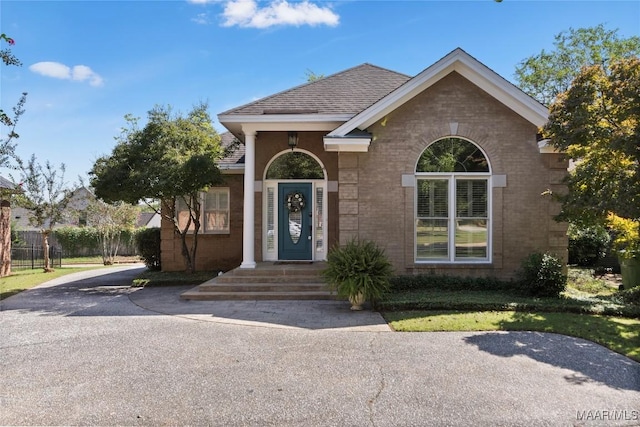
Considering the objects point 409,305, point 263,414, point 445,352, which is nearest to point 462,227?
point 409,305

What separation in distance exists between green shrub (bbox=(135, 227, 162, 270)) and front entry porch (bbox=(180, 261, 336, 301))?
6.20 meters

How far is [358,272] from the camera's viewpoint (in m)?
8.47

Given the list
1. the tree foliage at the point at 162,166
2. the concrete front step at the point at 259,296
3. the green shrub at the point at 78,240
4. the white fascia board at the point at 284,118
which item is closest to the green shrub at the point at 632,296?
the concrete front step at the point at 259,296

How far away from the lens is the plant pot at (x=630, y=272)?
1134 centimetres

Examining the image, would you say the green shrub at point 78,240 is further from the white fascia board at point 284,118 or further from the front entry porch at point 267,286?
the front entry porch at point 267,286

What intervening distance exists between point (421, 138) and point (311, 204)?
3757 millimetres

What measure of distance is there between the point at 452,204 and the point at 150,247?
35.7 ft

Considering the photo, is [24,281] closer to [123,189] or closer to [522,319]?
[123,189]

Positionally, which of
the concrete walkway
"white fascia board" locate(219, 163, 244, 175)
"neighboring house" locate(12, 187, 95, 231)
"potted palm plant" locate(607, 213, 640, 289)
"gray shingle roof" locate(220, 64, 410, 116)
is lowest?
the concrete walkway

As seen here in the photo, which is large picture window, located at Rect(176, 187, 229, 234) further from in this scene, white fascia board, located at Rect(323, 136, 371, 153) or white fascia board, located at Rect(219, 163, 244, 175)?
white fascia board, located at Rect(323, 136, 371, 153)

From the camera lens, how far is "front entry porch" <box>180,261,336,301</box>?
9.97 m

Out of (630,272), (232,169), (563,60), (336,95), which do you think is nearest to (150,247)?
(232,169)

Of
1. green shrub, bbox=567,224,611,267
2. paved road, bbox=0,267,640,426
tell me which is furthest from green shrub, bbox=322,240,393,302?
green shrub, bbox=567,224,611,267

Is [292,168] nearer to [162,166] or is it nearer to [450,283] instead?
[162,166]
